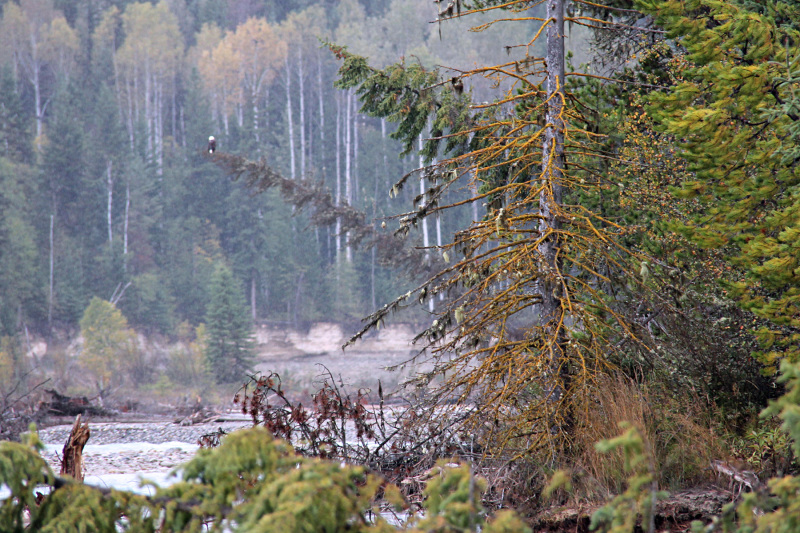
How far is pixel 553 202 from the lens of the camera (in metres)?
5.82

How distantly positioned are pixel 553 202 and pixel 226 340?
1050 inches

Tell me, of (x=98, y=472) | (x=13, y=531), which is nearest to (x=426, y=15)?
(x=98, y=472)

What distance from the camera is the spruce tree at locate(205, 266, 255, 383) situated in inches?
1169

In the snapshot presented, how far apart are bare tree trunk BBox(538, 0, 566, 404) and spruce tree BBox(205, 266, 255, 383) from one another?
24.4 m

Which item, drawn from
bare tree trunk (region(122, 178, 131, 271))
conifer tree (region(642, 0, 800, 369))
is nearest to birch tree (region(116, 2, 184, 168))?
bare tree trunk (region(122, 178, 131, 271))

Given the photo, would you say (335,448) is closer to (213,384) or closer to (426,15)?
(213,384)

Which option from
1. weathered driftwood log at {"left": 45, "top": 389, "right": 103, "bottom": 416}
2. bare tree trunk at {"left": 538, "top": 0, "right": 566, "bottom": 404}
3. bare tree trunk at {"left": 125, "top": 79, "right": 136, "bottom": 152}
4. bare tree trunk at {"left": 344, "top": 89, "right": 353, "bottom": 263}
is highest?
bare tree trunk at {"left": 125, "top": 79, "right": 136, "bottom": 152}

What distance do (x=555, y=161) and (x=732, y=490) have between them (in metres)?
2.95

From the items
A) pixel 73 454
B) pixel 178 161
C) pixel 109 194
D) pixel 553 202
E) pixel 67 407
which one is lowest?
pixel 67 407

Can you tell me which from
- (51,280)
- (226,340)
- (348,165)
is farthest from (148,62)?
(226,340)

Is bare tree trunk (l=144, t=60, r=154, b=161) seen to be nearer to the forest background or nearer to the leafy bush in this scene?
the forest background

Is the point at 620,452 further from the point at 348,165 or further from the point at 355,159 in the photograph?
the point at 355,159

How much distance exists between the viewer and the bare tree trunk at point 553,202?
5.62 metres

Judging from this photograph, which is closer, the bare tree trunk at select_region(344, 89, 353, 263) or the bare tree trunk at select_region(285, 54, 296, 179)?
the bare tree trunk at select_region(344, 89, 353, 263)
